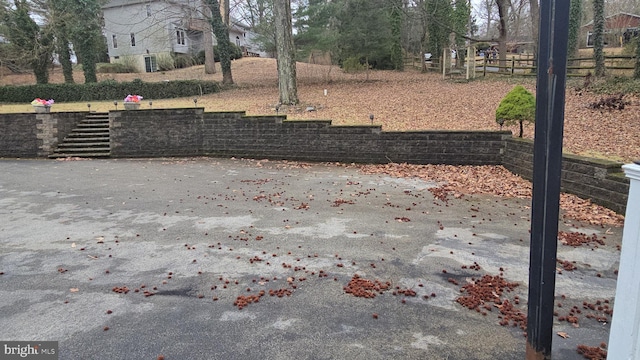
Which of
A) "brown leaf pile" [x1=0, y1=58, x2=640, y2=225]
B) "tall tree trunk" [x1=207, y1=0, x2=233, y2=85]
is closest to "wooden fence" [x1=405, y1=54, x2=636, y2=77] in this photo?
"brown leaf pile" [x1=0, y1=58, x2=640, y2=225]

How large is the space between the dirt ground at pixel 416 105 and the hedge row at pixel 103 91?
1.31 meters

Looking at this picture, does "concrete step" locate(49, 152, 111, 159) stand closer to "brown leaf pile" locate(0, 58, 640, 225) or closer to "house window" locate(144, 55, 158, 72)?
"brown leaf pile" locate(0, 58, 640, 225)

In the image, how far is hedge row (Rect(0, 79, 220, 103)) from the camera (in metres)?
21.9

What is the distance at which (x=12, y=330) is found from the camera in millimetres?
3057

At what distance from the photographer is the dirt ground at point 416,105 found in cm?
1030

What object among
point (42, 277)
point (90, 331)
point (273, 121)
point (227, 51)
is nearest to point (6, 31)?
point (227, 51)

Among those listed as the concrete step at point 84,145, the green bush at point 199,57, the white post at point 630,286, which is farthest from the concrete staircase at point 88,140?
the green bush at point 199,57

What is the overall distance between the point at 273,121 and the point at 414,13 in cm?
1890

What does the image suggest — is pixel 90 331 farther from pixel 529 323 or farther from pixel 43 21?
pixel 43 21

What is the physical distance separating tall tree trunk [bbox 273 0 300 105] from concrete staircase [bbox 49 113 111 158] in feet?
21.2

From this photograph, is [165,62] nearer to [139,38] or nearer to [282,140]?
[139,38]

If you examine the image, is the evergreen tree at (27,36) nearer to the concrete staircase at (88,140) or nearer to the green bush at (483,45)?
the concrete staircase at (88,140)

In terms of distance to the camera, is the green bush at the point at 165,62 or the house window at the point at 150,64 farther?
the house window at the point at 150,64

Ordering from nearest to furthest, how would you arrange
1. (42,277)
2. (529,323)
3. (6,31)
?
1. (529,323)
2. (42,277)
3. (6,31)
